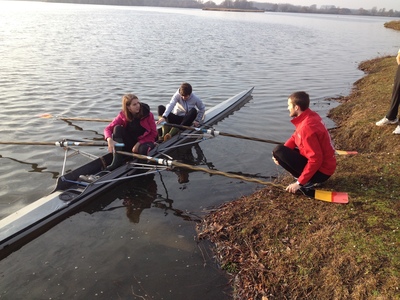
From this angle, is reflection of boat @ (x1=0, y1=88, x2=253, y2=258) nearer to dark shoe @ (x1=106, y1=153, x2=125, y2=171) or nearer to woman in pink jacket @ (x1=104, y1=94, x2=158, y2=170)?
dark shoe @ (x1=106, y1=153, x2=125, y2=171)

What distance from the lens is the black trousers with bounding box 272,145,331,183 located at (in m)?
6.37

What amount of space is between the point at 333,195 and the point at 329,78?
17771 mm

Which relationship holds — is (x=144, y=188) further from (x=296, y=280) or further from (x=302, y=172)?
(x=296, y=280)

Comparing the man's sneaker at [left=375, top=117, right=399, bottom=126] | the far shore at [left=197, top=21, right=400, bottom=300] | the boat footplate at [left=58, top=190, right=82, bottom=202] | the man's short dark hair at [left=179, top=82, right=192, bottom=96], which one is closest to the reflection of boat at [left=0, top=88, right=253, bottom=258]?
the boat footplate at [left=58, top=190, right=82, bottom=202]

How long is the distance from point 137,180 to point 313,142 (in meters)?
4.82

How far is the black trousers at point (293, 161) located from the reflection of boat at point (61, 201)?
3.76 m

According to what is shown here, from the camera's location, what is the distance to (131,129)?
334 inches

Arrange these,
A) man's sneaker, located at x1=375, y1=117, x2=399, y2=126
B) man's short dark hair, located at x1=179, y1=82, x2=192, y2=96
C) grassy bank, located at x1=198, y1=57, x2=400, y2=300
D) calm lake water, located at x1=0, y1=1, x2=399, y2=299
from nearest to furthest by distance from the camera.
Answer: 1. grassy bank, located at x1=198, y1=57, x2=400, y2=300
2. calm lake water, located at x1=0, y1=1, x2=399, y2=299
3. man's sneaker, located at x1=375, y1=117, x2=399, y2=126
4. man's short dark hair, located at x1=179, y1=82, x2=192, y2=96

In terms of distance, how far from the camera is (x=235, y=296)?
196 inches

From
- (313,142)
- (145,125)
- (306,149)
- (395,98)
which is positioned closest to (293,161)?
(306,149)

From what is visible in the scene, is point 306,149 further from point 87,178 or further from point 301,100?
point 87,178

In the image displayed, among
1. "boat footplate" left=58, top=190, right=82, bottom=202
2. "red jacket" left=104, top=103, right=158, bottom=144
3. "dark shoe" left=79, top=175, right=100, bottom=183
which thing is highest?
"red jacket" left=104, top=103, right=158, bottom=144

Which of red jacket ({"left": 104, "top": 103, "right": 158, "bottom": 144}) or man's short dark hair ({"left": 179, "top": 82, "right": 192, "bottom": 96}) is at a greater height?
man's short dark hair ({"left": 179, "top": 82, "right": 192, "bottom": 96})

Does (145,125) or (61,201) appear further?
(145,125)
